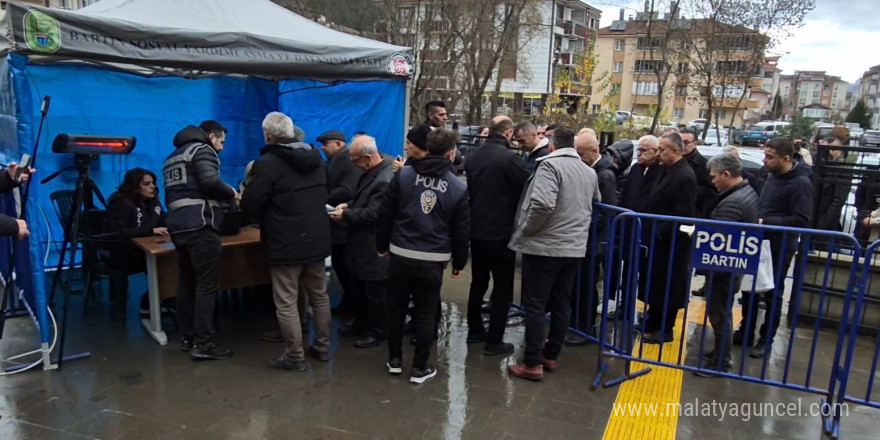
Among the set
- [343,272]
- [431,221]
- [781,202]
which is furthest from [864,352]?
[343,272]

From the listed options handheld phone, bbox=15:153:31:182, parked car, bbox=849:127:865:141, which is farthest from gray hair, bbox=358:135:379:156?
parked car, bbox=849:127:865:141

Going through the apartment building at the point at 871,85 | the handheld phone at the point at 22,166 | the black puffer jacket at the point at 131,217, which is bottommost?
the black puffer jacket at the point at 131,217

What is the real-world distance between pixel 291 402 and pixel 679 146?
345 centimetres

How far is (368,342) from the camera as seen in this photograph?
4.80 metres

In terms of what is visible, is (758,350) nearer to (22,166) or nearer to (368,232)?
(368,232)

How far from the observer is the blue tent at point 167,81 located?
407cm

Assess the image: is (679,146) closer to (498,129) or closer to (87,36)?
(498,129)

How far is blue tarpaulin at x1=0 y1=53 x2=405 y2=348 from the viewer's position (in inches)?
226

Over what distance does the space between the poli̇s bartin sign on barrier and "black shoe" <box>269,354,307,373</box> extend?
285cm

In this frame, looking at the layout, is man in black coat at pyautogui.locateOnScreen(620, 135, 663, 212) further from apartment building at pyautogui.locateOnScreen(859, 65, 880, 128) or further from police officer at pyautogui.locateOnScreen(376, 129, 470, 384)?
apartment building at pyautogui.locateOnScreen(859, 65, 880, 128)

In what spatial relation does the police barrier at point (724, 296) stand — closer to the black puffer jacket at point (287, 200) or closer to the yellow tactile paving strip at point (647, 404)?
the yellow tactile paving strip at point (647, 404)

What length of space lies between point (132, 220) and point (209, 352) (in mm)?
1361

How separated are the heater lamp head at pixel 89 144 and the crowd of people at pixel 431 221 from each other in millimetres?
507

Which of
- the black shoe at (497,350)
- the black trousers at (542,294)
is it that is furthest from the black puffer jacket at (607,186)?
the black shoe at (497,350)
